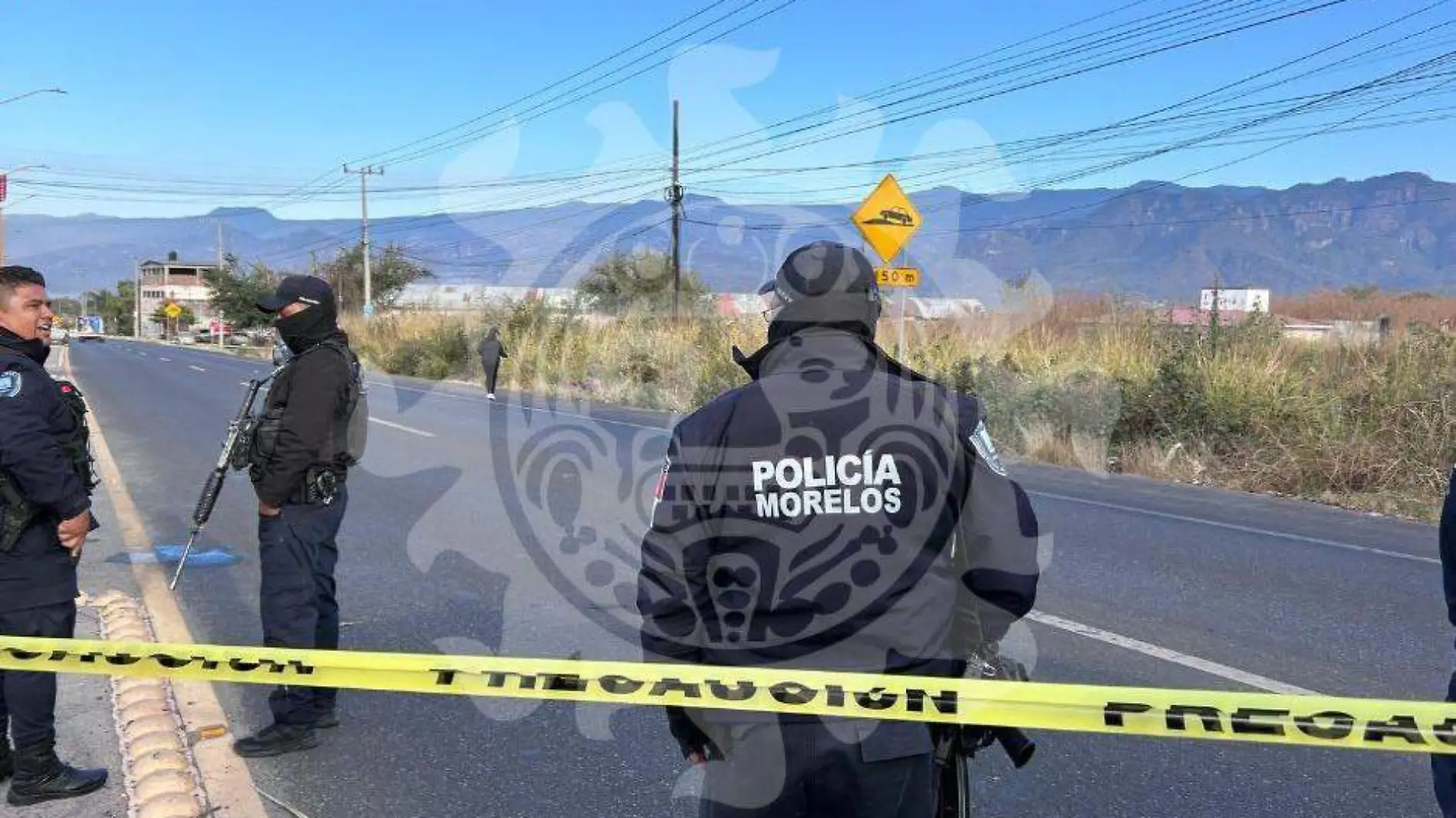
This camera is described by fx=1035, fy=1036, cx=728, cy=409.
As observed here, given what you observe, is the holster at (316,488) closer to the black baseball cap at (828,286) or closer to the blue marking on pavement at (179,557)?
the black baseball cap at (828,286)

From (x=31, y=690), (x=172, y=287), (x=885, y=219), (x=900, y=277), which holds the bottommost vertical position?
(x=31, y=690)

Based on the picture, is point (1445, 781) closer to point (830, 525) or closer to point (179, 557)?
point (830, 525)

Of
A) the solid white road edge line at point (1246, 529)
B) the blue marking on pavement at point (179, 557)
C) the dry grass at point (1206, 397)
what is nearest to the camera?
the blue marking on pavement at point (179, 557)

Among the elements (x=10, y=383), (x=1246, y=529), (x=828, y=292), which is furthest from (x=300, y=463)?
(x=1246, y=529)

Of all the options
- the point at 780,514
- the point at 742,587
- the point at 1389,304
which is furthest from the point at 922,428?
the point at 1389,304

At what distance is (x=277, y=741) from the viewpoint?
391cm

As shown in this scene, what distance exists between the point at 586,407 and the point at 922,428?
18687 mm

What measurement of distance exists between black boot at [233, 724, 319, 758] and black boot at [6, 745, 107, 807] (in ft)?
1.52

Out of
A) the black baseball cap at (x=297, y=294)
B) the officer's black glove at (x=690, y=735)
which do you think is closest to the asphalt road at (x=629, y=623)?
the officer's black glove at (x=690, y=735)

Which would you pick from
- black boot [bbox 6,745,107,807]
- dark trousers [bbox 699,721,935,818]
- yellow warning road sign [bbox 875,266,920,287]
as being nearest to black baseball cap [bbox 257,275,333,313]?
black boot [bbox 6,745,107,807]

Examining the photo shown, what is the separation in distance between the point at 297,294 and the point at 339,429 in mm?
569

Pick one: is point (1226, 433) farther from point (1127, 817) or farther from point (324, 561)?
point (324, 561)

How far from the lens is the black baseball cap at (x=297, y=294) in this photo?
414cm

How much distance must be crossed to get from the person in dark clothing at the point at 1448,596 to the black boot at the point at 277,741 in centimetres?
362
